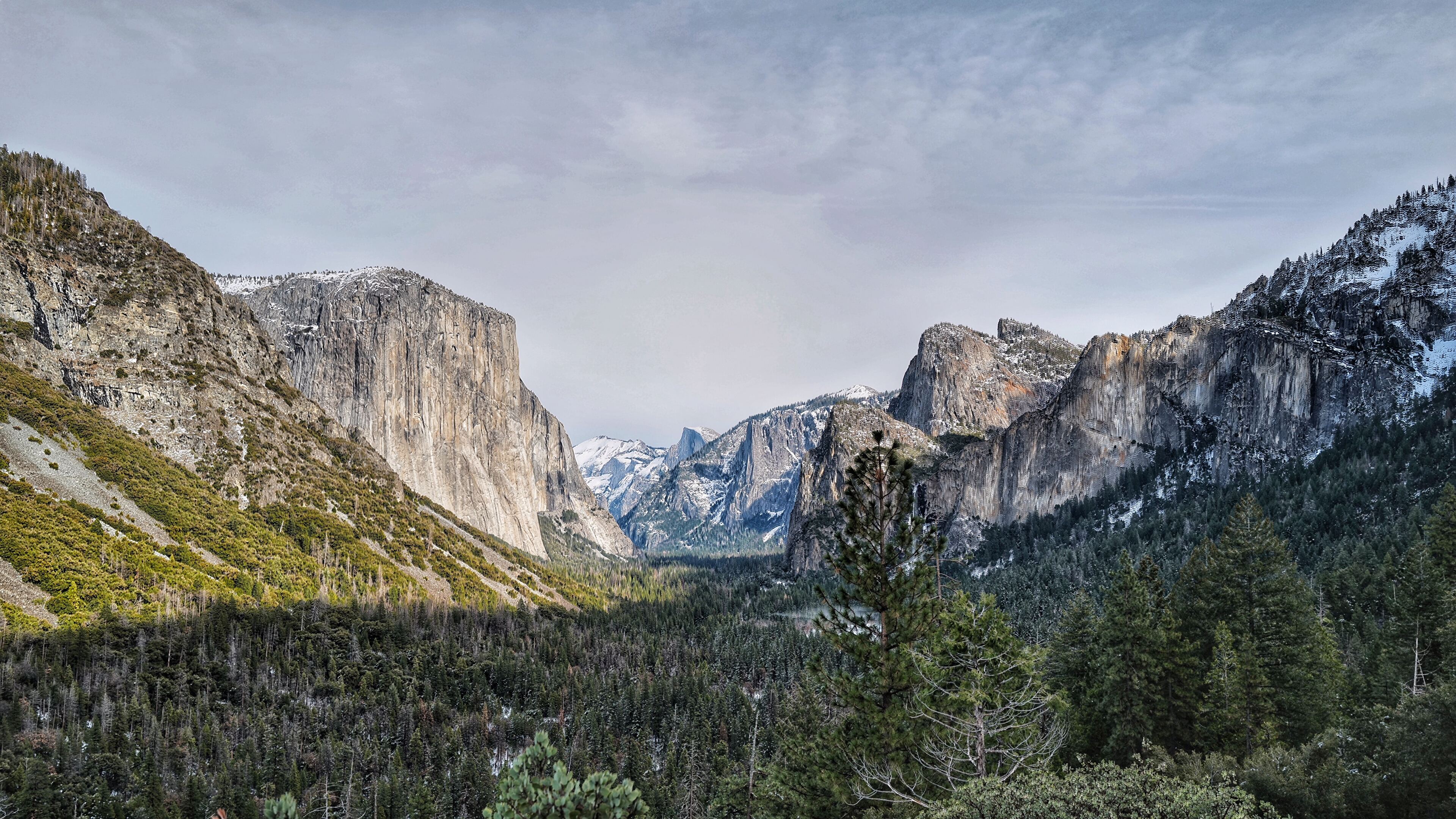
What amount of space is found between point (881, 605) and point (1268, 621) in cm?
2534

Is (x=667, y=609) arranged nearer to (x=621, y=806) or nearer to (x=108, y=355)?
(x=108, y=355)

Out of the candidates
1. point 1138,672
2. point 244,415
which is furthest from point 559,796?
point 244,415

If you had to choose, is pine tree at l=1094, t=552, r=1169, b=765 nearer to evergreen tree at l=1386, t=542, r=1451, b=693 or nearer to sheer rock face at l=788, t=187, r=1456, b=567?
evergreen tree at l=1386, t=542, r=1451, b=693

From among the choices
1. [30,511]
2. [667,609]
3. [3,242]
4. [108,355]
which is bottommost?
[667,609]

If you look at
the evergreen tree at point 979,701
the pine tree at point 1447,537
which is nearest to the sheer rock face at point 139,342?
the evergreen tree at point 979,701

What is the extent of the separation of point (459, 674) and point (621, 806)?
95389 millimetres

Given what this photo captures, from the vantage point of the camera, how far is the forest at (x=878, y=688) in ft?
64.5

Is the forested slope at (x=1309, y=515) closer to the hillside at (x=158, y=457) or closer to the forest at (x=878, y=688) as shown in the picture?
the forest at (x=878, y=688)

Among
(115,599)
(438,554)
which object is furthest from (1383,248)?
(115,599)

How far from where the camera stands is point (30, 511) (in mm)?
75562

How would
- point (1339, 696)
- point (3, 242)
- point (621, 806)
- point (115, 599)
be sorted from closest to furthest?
point (621, 806) → point (1339, 696) → point (115, 599) → point (3, 242)

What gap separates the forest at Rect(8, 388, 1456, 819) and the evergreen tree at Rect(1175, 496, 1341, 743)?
0.48ft

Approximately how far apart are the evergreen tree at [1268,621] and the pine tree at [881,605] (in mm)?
19836

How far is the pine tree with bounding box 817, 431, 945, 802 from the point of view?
65.1 ft
